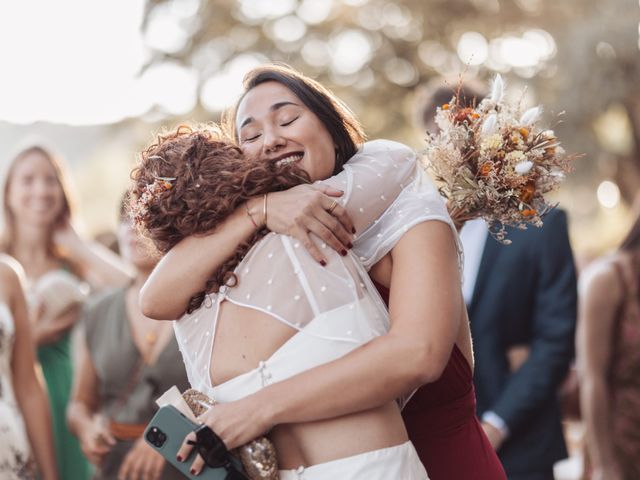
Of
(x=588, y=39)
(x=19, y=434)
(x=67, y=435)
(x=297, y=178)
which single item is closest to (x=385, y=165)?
(x=297, y=178)

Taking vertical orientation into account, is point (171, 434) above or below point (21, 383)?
above

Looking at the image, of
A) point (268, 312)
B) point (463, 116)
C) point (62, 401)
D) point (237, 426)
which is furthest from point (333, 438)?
point (62, 401)

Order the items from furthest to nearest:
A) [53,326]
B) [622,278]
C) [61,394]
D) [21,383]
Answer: [61,394]
[53,326]
[622,278]
[21,383]

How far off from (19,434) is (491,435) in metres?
2.08

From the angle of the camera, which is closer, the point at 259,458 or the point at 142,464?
the point at 259,458

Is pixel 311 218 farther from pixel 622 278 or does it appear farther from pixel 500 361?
pixel 622 278

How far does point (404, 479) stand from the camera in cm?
235

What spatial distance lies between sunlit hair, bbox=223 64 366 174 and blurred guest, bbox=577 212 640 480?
205 cm

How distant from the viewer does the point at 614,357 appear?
4.65 metres

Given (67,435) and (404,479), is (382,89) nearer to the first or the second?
(67,435)

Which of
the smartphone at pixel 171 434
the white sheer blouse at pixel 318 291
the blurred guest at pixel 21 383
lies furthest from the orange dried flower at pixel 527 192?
the blurred guest at pixel 21 383

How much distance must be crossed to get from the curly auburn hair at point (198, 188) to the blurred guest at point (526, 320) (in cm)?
203

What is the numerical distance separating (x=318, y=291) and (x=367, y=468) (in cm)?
45

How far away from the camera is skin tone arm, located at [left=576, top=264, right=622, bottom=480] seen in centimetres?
458
